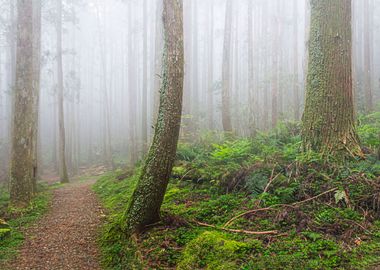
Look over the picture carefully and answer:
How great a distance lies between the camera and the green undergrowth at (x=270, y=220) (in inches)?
144

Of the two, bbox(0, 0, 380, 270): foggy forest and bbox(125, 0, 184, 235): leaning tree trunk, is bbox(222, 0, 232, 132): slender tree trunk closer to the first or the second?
bbox(0, 0, 380, 270): foggy forest

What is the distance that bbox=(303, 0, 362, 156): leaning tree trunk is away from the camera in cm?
561

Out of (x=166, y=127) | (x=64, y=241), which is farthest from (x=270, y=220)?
(x=64, y=241)

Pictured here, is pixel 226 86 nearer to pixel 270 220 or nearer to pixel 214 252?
pixel 270 220

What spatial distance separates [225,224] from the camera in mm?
4664

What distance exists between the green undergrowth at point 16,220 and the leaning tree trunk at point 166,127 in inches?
89.1

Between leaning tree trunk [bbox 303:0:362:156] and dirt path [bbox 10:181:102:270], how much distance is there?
4.45m

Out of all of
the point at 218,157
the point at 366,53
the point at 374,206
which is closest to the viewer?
the point at 374,206

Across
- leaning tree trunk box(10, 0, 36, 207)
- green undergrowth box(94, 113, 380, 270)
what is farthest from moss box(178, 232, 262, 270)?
leaning tree trunk box(10, 0, 36, 207)

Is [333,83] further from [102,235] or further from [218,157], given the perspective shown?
[102,235]

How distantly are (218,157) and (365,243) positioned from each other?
4.06 m

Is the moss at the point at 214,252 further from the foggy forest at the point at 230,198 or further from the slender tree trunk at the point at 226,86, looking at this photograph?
the slender tree trunk at the point at 226,86

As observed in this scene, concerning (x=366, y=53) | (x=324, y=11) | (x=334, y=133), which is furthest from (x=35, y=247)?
(x=366, y=53)

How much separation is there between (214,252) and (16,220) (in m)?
5.48
